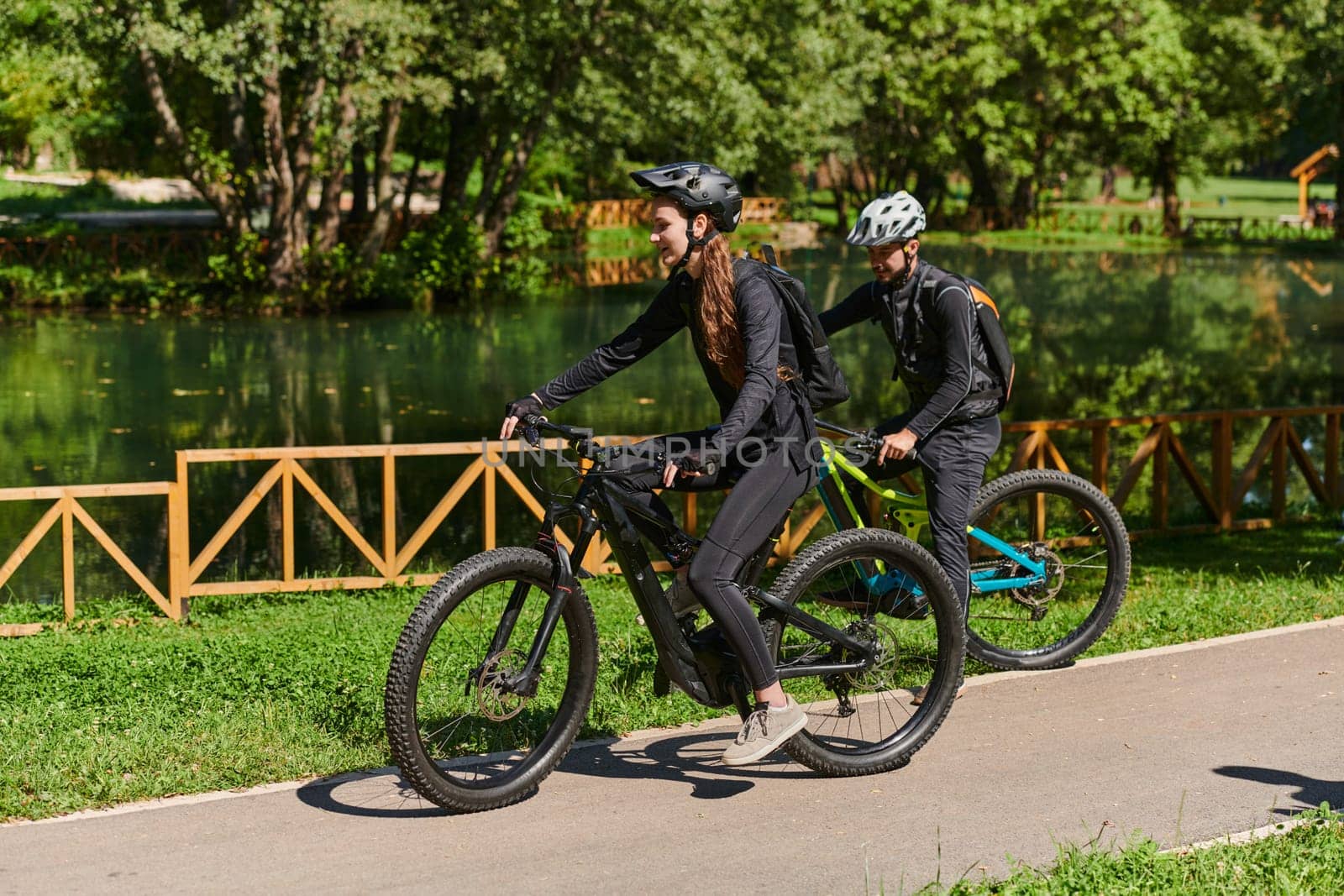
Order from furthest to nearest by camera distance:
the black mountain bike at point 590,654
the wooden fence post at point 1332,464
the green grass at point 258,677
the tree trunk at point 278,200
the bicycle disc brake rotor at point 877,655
→ the tree trunk at point 278,200, the wooden fence post at point 1332,464, the bicycle disc brake rotor at point 877,655, the green grass at point 258,677, the black mountain bike at point 590,654

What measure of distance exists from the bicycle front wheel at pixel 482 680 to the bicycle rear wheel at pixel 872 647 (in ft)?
2.49

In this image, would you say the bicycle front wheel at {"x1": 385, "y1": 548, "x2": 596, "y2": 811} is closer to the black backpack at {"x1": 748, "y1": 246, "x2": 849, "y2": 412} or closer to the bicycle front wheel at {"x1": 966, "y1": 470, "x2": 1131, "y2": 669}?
the black backpack at {"x1": 748, "y1": 246, "x2": 849, "y2": 412}

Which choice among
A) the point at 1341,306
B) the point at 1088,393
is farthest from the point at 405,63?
the point at 1341,306

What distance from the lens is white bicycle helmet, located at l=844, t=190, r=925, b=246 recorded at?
652 cm

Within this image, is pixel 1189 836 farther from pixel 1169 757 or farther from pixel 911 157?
pixel 911 157

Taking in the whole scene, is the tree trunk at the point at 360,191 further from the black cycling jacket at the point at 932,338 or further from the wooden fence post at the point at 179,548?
the black cycling jacket at the point at 932,338

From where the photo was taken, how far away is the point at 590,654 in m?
5.57

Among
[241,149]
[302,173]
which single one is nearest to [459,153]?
[302,173]

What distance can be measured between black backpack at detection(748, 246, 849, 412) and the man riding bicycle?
2.75 feet

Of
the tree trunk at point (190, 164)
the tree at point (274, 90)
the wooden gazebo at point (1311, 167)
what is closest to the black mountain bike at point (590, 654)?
the tree at point (274, 90)

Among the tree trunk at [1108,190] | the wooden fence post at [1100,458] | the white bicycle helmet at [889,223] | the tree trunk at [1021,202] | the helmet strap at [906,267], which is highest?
the tree trunk at [1108,190]

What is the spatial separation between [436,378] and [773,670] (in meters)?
17.3

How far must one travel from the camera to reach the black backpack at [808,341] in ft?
17.9

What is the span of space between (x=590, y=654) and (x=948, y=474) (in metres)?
1.96
